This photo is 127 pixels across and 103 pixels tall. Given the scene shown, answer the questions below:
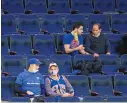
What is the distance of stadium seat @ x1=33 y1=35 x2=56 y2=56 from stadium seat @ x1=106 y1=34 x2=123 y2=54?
32.1 inches

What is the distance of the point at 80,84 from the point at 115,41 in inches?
48.8

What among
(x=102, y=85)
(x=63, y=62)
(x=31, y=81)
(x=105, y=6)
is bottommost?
(x=102, y=85)

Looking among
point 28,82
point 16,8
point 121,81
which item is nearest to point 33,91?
point 28,82

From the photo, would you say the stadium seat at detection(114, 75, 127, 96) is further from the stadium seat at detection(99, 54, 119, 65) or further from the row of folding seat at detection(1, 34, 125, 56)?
the row of folding seat at detection(1, 34, 125, 56)

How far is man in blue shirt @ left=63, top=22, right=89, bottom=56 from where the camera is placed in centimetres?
698

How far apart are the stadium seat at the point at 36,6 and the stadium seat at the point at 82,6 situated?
47cm

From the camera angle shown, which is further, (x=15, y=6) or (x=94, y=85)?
(x=15, y=6)

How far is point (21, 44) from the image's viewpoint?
23.4ft

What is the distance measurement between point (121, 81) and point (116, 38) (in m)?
1.05

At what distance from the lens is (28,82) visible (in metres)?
6.16

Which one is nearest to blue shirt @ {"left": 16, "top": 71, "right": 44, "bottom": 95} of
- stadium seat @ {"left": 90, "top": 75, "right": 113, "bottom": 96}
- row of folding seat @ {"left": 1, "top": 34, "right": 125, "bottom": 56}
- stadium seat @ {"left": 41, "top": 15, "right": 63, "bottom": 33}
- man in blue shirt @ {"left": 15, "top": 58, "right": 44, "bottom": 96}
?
man in blue shirt @ {"left": 15, "top": 58, "right": 44, "bottom": 96}

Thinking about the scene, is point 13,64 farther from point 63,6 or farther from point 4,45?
point 63,6

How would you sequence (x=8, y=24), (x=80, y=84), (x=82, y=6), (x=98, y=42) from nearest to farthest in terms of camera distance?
(x=80, y=84), (x=98, y=42), (x=8, y=24), (x=82, y=6)

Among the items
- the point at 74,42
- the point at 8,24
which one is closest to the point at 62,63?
the point at 74,42
